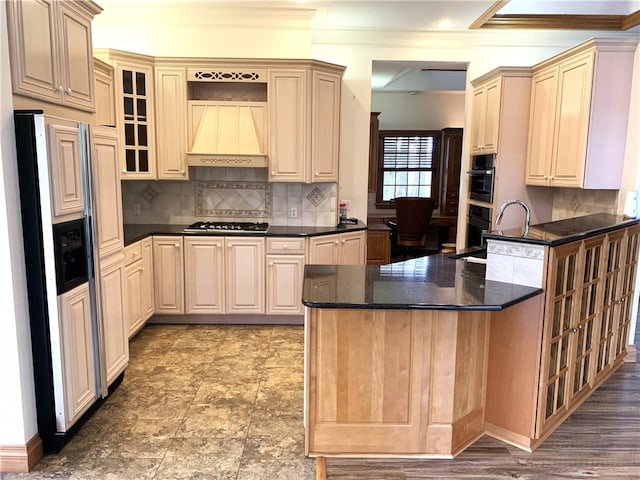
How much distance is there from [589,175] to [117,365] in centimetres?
361

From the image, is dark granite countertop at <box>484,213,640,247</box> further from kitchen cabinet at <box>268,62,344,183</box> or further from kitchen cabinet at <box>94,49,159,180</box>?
kitchen cabinet at <box>94,49,159,180</box>

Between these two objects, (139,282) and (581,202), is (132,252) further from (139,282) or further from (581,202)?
(581,202)

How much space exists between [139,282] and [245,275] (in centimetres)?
90

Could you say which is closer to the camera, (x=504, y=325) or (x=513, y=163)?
(x=504, y=325)

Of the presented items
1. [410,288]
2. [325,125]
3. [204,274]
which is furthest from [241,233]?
[410,288]

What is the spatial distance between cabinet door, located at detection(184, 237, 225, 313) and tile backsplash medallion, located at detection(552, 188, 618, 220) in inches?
124

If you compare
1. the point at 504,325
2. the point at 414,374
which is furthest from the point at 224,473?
the point at 504,325

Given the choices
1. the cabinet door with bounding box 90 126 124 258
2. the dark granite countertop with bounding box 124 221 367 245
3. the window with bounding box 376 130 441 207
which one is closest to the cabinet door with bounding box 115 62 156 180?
the dark granite countertop with bounding box 124 221 367 245

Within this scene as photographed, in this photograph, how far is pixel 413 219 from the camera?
22.3 ft

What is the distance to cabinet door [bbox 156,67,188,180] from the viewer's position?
4.21 m

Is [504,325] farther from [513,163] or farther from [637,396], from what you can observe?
[513,163]

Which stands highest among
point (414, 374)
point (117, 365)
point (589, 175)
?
point (589, 175)

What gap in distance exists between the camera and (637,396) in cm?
302

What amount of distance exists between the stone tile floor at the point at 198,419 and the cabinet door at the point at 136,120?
5.03 feet
